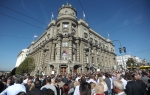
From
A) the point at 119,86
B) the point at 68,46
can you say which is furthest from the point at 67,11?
the point at 119,86

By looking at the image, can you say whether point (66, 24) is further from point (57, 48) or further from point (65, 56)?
point (65, 56)

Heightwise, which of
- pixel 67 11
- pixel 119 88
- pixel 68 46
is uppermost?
pixel 67 11

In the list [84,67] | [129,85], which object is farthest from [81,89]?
[84,67]

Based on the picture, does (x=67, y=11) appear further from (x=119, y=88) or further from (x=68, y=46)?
(x=119, y=88)

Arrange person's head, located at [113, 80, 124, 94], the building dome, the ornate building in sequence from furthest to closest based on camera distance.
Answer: the building dome → the ornate building → person's head, located at [113, 80, 124, 94]

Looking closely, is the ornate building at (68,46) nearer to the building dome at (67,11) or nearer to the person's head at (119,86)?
the building dome at (67,11)

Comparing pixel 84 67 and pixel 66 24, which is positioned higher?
pixel 66 24

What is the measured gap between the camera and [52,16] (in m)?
36.5

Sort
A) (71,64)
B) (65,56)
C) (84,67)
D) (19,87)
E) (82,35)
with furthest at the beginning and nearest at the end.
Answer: (82,35)
(84,67)
(65,56)
(71,64)
(19,87)

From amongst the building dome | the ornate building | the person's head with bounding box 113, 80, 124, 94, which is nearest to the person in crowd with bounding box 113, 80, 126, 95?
the person's head with bounding box 113, 80, 124, 94

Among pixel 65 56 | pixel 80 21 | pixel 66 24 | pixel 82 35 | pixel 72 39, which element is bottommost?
pixel 65 56

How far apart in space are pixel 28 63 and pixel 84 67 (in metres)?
22.5

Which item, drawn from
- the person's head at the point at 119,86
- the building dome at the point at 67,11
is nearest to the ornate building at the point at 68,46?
the building dome at the point at 67,11

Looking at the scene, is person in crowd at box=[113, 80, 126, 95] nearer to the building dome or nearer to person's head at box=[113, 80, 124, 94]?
person's head at box=[113, 80, 124, 94]
